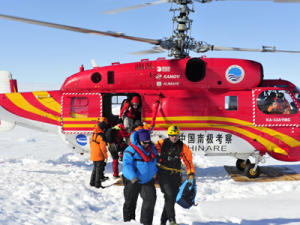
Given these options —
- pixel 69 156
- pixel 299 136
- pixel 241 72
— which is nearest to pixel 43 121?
pixel 69 156

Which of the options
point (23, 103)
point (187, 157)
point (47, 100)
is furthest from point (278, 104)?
point (23, 103)

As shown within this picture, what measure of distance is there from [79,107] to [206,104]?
3855 mm

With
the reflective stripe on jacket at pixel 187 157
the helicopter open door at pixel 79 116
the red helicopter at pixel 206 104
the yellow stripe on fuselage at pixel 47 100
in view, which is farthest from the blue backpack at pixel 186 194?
the yellow stripe on fuselage at pixel 47 100

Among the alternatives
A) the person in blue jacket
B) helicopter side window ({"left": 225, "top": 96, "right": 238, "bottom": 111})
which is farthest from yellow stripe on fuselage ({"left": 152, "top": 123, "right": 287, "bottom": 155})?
the person in blue jacket

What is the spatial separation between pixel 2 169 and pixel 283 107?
9105mm

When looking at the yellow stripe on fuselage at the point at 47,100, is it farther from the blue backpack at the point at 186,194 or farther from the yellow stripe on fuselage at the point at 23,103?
the blue backpack at the point at 186,194

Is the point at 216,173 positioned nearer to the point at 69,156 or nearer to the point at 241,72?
the point at 241,72

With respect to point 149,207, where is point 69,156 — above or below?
below

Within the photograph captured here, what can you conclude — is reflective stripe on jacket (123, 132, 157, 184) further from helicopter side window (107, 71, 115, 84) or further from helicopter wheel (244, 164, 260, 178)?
helicopter wheel (244, 164, 260, 178)

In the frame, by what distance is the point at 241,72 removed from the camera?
751 cm

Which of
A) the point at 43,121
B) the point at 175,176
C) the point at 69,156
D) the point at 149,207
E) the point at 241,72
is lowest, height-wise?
the point at 69,156

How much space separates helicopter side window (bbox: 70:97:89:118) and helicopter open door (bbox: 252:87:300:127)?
16.6 ft

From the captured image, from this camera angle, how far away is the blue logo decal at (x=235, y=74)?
24.7ft

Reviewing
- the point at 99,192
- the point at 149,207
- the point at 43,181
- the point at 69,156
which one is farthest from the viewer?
the point at 69,156
